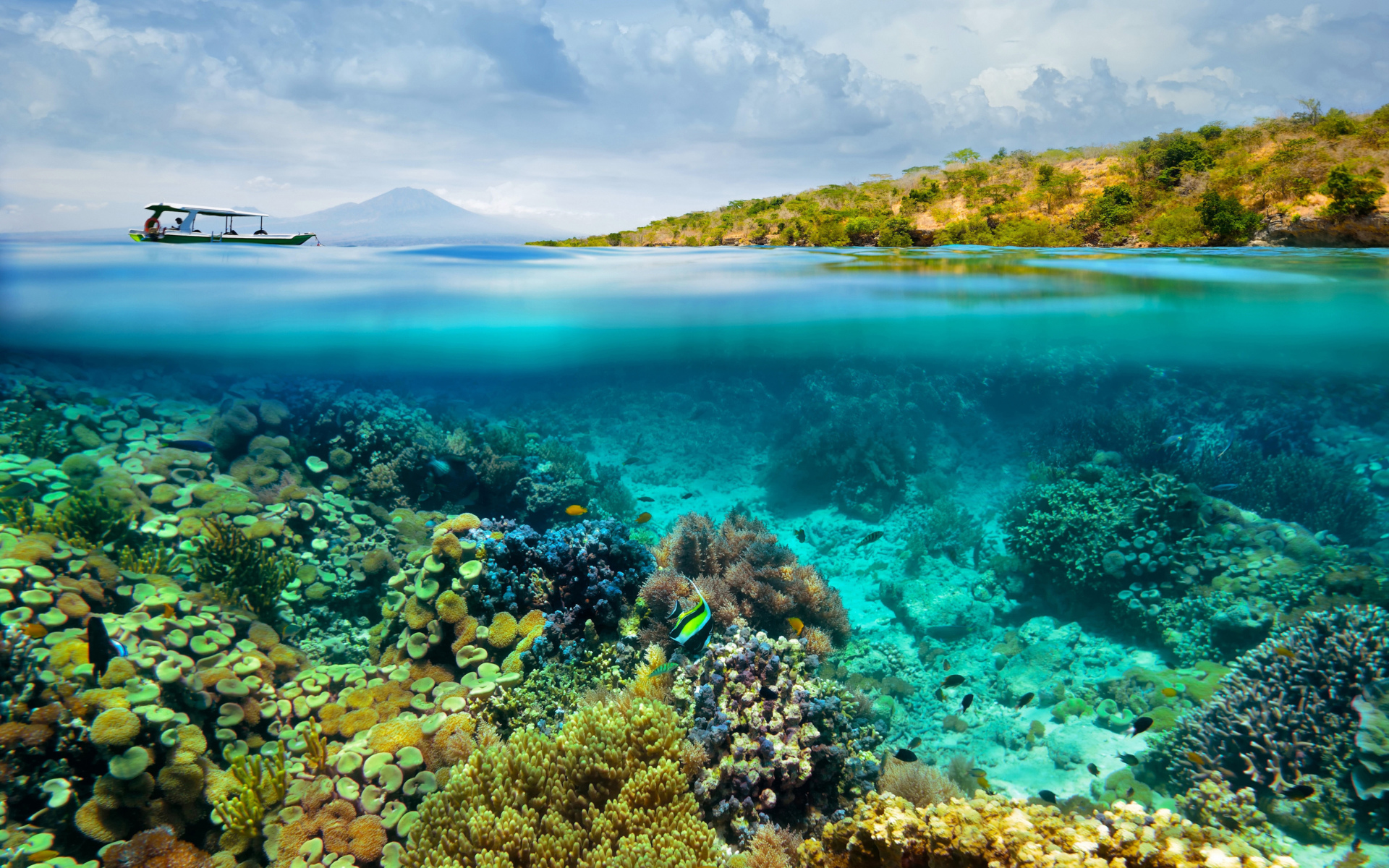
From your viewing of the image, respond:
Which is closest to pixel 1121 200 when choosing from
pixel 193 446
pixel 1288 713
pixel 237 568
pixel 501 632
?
pixel 1288 713

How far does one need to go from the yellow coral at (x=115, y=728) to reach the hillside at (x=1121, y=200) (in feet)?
51.8

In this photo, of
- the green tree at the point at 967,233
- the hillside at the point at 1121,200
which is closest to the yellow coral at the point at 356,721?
the hillside at the point at 1121,200

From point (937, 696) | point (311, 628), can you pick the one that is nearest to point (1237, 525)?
point (937, 696)

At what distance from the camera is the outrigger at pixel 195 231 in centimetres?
868

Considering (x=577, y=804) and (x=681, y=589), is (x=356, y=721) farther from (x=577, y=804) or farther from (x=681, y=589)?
(x=681, y=589)

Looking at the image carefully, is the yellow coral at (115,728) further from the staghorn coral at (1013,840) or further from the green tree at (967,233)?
→ the green tree at (967,233)

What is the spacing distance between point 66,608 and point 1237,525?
548 inches

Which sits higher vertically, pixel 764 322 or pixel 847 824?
pixel 764 322

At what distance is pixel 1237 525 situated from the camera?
8250mm

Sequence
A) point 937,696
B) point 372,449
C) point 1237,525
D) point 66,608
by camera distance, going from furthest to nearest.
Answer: point 372,449 < point 1237,525 < point 937,696 < point 66,608

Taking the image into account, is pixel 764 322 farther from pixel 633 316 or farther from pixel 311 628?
pixel 311 628

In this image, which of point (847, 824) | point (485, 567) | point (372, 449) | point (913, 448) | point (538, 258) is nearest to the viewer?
point (847, 824)

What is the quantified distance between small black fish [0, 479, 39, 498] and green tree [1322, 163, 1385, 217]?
2424 cm

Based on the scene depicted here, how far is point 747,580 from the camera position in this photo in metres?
6.63
